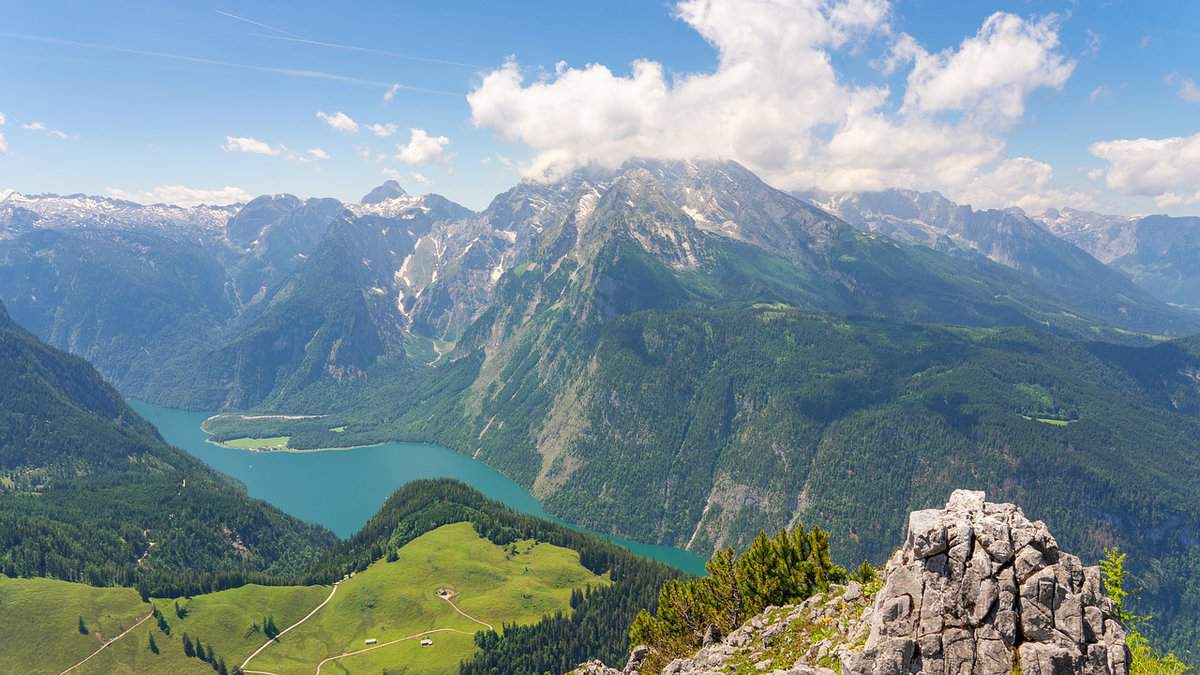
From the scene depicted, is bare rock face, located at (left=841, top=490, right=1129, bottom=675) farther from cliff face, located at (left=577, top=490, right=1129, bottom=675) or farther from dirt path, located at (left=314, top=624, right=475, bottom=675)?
dirt path, located at (left=314, top=624, right=475, bottom=675)

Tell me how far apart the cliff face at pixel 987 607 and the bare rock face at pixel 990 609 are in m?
0.04

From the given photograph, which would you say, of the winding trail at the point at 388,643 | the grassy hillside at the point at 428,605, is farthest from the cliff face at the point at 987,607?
the winding trail at the point at 388,643

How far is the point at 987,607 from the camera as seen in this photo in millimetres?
29109

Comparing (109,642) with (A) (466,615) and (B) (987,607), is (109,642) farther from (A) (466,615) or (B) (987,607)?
(B) (987,607)

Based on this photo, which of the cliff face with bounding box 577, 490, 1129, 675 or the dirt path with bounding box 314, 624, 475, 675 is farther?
the dirt path with bounding box 314, 624, 475, 675

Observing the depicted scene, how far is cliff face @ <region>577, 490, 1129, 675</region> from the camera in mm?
28266

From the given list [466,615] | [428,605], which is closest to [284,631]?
[428,605]

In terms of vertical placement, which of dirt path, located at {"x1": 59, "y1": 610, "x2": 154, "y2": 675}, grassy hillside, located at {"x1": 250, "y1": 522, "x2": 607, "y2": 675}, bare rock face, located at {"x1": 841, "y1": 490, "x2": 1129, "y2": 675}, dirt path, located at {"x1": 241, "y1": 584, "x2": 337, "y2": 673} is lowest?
dirt path, located at {"x1": 59, "y1": 610, "x2": 154, "y2": 675}

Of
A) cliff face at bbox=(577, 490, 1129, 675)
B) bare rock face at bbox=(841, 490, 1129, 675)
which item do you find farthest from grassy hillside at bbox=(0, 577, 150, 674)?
cliff face at bbox=(577, 490, 1129, 675)

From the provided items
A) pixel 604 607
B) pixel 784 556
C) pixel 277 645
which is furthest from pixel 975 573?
pixel 277 645

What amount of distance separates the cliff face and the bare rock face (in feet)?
0.14

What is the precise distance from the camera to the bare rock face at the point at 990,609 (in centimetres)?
2825

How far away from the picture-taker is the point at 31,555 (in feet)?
622

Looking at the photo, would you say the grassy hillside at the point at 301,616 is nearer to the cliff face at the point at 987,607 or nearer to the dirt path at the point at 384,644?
the dirt path at the point at 384,644
